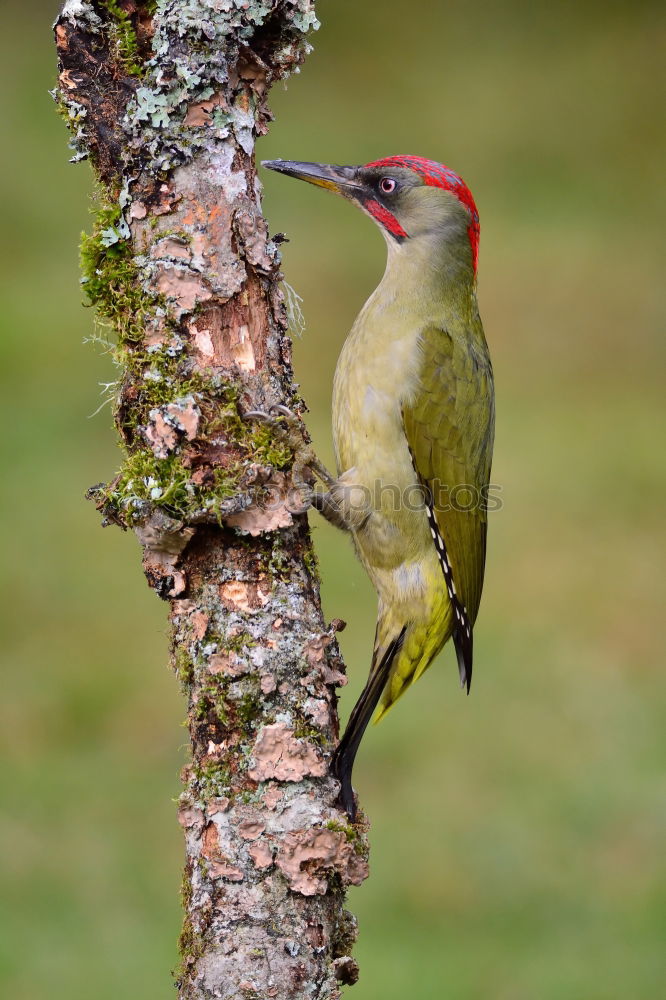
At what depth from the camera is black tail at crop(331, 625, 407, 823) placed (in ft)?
8.89

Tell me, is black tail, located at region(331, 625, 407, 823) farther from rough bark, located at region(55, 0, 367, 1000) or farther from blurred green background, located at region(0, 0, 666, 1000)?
blurred green background, located at region(0, 0, 666, 1000)

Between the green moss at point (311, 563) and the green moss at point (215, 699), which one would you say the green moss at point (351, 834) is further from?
the green moss at point (311, 563)

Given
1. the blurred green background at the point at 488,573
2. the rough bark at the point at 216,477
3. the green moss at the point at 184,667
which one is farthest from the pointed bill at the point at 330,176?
the blurred green background at the point at 488,573

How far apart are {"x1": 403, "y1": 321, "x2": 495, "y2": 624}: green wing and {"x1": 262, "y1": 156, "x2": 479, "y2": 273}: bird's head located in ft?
1.03

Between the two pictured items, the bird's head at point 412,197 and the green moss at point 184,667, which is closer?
the green moss at point 184,667

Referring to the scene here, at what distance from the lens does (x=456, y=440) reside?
Answer: 12.2 feet

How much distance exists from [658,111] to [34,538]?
284 inches

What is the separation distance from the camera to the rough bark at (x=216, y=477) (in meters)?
2.54

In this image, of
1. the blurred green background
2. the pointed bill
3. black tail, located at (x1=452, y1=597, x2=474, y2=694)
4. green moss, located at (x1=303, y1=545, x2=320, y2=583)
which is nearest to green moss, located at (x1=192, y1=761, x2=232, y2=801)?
green moss, located at (x1=303, y1=545, x2=320, y2=583)

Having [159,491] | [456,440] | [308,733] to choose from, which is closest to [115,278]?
[159,491]

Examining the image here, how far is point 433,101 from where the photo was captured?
1197cm

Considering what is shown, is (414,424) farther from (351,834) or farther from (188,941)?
(188,941)

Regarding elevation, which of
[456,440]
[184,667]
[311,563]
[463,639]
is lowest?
[184,667]

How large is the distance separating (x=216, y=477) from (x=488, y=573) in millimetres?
4914
